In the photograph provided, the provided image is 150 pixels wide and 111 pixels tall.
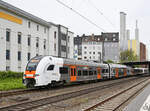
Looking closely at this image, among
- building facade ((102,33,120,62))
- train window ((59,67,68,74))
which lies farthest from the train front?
building facade ((102,33,120,62))

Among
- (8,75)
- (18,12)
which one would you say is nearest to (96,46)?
(18,12)

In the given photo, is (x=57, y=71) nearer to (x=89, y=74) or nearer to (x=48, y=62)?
(x=48, y=62)

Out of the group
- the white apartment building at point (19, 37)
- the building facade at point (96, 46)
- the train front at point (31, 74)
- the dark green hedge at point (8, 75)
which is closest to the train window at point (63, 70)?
the train front at point (31, 74)

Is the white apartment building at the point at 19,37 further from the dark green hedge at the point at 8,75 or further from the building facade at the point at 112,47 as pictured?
the building facade at the point at 112,47

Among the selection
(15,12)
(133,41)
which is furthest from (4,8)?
(133,41)

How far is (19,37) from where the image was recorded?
34.5m

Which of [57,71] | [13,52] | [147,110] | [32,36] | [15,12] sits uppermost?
[15,12]

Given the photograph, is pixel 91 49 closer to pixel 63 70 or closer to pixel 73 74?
pixel 73 74

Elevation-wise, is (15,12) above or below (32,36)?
above

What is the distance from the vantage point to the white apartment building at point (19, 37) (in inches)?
1198

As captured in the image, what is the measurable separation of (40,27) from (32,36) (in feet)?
12.3

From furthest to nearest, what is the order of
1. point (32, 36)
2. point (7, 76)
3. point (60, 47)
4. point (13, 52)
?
point (60, 47) → point (32, 36) → point (13, 52) → point (7, 76)

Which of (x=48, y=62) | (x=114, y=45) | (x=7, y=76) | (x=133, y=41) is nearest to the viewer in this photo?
(x=48, y=62)

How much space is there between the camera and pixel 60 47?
157 ft
